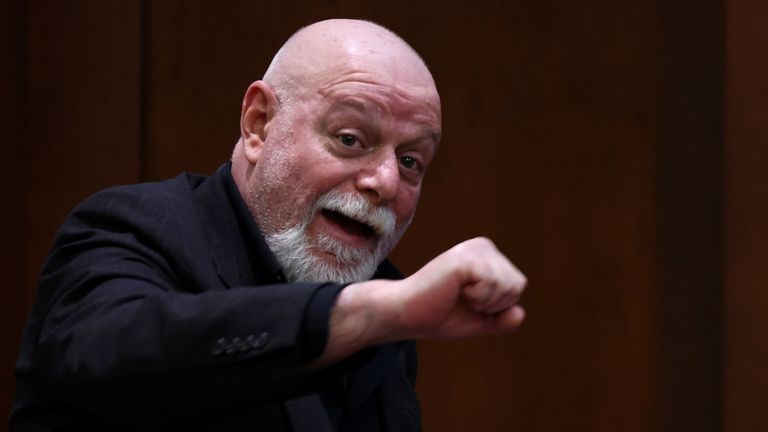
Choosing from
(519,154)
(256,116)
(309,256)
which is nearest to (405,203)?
(309,256)

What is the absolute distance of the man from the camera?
1.27 m

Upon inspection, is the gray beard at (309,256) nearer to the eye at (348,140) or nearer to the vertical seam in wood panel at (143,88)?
the eye at (348,140)

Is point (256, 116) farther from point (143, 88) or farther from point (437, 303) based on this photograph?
point (143, 88)

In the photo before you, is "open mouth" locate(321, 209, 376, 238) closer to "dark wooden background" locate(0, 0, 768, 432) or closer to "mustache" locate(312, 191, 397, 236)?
"mustache" locate(312, 191, 397, 236)

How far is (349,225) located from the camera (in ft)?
6.08

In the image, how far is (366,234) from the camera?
1.86m

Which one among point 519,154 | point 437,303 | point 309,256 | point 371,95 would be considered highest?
point 371,95

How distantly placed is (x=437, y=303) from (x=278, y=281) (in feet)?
2.08

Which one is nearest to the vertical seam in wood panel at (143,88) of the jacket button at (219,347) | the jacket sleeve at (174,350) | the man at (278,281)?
the man at (278,281)

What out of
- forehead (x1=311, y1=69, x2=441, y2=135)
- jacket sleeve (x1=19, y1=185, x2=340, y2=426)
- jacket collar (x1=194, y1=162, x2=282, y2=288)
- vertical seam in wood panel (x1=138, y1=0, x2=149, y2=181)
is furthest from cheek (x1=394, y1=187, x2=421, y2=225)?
vertical seam in wood panel (x1=138, y1=0, x2=149, y2=181)

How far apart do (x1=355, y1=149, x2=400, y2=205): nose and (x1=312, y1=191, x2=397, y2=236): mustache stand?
0.01m

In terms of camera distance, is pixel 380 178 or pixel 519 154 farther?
pixel 519 154

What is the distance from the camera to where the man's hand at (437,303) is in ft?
4.00

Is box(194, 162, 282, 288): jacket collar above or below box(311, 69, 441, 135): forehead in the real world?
below
